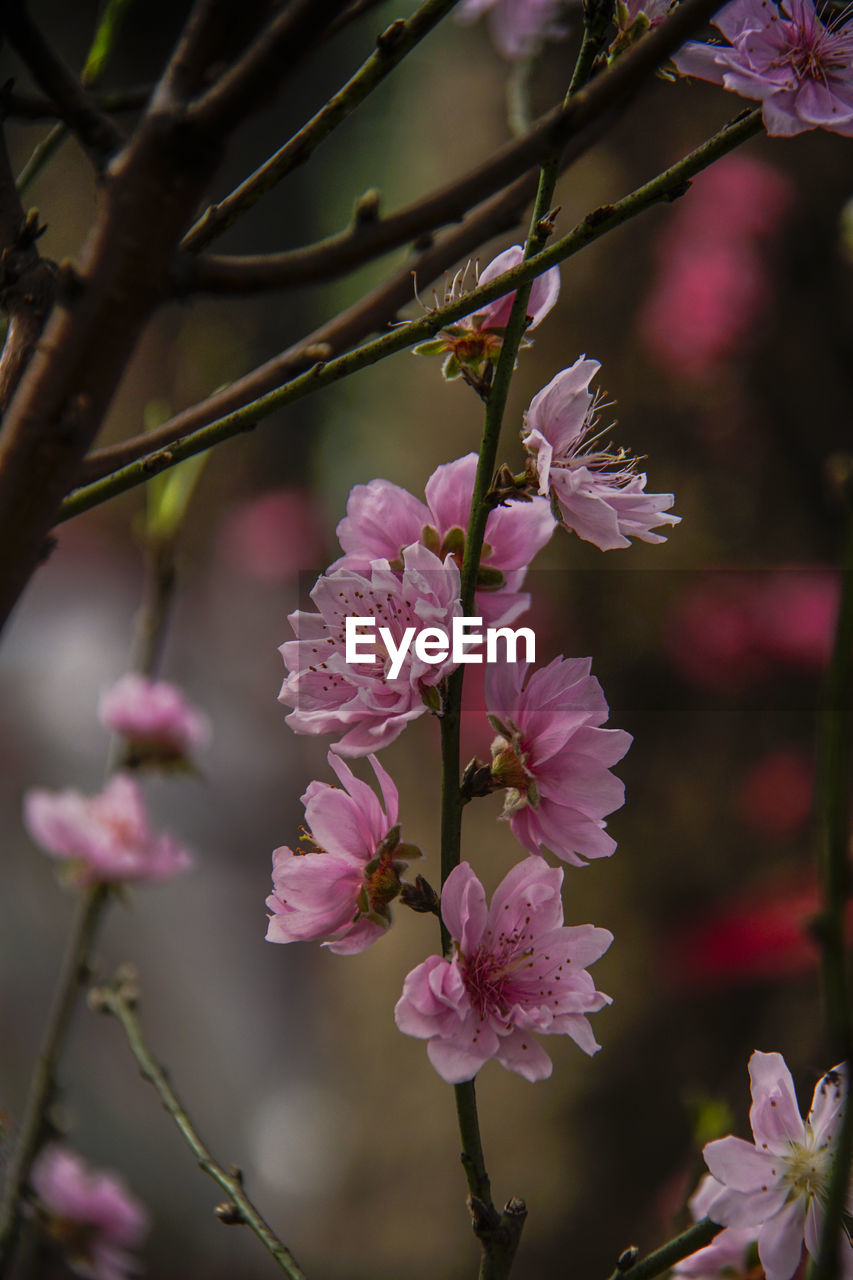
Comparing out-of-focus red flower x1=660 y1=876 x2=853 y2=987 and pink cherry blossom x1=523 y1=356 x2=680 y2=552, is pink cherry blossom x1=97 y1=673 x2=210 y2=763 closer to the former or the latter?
pink cherry blossom x1=523 y1=356 x2=680 y2=552

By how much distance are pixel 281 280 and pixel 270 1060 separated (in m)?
1.61

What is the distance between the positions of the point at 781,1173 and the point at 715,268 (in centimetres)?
111

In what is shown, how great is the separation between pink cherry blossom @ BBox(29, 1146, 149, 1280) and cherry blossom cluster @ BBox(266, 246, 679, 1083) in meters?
0.47

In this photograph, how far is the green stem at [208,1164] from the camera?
0.26 metres

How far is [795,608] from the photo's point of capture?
119 centimetres

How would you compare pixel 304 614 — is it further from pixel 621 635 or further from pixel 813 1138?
pixel 621 635

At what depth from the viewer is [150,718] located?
65cm

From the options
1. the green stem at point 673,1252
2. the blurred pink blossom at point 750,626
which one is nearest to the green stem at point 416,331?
the green stem at point 673,1252

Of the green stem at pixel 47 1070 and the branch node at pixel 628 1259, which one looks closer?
the branch node at pixel 628 1259

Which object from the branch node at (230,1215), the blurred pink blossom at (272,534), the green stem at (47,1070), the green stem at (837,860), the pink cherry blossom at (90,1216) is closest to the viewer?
the green stem at (837,860)

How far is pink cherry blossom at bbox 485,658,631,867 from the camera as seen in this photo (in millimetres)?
233

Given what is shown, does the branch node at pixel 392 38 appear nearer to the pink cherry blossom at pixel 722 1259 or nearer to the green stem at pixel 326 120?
the green stem at pixel 326 120

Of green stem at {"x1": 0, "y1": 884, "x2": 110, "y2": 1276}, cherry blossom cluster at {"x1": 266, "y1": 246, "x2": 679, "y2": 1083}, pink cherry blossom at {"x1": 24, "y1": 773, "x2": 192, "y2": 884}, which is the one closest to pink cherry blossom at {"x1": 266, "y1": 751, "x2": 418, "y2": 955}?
cherry blossom cluster at {"x1": 266, "y1": 246, "x2": 679, "y2": 1083}

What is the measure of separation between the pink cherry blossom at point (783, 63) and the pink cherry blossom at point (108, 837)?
536mm
